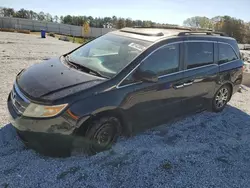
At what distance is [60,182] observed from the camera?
2652 millimetres

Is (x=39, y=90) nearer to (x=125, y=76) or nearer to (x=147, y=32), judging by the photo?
(x=125, y=76)

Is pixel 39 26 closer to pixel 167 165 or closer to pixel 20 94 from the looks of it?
pixel 20 94

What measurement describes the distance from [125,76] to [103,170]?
132cm

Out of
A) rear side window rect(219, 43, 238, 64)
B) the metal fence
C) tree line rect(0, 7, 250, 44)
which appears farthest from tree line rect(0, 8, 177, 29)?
rear side window rect(219, 43, 238, 64)

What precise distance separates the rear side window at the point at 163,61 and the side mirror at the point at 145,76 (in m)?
0.10

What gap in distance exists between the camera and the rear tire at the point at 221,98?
192 inches

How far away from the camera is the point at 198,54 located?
4.16 m

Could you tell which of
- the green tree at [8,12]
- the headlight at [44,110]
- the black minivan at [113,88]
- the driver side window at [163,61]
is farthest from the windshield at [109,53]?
the green tree at [8,12]

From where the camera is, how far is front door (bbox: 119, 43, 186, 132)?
330cm

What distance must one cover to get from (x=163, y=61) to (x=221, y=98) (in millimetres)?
2228

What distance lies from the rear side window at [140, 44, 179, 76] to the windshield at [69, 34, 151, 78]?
0.21 meters

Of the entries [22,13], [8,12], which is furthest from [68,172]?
[22,13]

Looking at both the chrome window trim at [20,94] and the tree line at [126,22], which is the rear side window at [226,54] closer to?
the chrome window trim at [20,94]

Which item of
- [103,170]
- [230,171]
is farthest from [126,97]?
[230,171]
